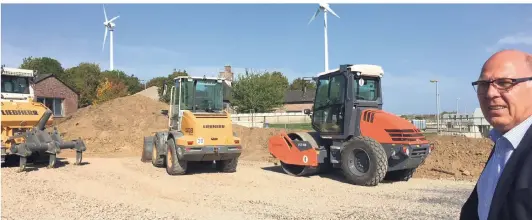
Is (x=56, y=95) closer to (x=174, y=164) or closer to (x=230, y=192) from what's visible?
(x=174, y=164)

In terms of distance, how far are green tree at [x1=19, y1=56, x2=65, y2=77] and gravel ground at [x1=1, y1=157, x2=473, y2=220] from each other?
187 ft

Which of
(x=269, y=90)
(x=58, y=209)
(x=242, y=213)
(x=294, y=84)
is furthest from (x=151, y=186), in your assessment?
(x=294, y=84)

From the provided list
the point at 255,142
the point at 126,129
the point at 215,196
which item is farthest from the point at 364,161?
the point at 126,129

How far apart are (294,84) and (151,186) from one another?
81218mm

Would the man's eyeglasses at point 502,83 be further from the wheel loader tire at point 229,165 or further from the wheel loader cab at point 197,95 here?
the wheel loader cab at point 197,95

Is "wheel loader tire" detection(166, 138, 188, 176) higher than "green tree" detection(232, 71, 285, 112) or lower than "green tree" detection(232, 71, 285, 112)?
lower

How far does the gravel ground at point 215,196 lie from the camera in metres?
7.27

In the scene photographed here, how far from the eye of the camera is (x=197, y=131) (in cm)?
1152

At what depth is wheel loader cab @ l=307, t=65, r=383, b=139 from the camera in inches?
416

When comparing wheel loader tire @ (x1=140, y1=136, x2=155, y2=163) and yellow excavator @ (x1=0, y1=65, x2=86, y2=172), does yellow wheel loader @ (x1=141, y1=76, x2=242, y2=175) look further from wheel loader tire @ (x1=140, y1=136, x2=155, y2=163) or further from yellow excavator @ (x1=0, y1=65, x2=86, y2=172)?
yellow excavator @ (x1=0, y1=65, x2=86, y2=172)

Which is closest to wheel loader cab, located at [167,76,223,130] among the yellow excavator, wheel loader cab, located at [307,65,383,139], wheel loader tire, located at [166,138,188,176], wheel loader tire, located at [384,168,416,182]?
wheel loader tire, located at [166,138,188,176]

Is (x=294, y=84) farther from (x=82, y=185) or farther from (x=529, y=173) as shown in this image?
(x=529, y=173)

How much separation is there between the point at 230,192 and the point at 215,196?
54cm

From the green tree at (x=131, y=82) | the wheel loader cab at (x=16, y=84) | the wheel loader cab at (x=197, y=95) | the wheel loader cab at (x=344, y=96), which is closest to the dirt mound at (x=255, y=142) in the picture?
the wheel loader cab at (x=197, y=95)
